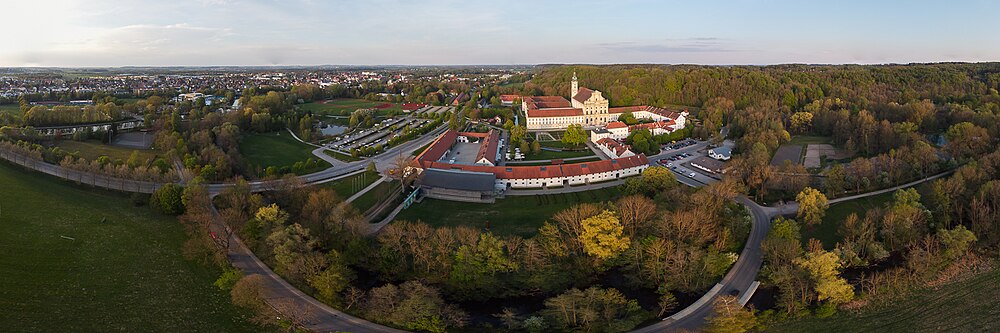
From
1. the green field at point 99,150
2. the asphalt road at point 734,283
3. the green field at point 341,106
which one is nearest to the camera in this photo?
the asphalt road at point 734,283

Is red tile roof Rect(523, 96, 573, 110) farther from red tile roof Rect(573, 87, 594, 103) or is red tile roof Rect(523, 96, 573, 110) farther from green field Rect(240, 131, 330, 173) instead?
green field Rect(240, 131, 330, 173)

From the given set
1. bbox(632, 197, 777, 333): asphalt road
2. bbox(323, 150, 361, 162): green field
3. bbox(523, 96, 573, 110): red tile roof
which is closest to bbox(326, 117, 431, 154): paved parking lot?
bbox(323, 150, 361, 162): green field

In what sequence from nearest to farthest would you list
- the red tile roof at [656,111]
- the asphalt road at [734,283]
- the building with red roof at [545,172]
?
the asphalt road at [734,283] → the building with red roof at [545,172] → the red tile roof at [656,111]

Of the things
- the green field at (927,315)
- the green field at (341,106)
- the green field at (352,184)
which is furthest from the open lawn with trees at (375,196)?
the green field at (341,106)

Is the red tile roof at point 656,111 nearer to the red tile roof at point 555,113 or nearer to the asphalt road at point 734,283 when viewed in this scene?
the red tile roof at point 555,113

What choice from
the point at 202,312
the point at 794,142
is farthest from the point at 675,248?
the point at 794,142

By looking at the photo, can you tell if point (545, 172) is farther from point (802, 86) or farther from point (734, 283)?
point (802, 86)

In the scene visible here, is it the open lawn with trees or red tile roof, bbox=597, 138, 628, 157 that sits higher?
red tile roof, bbox=597, 138, 628, 157
